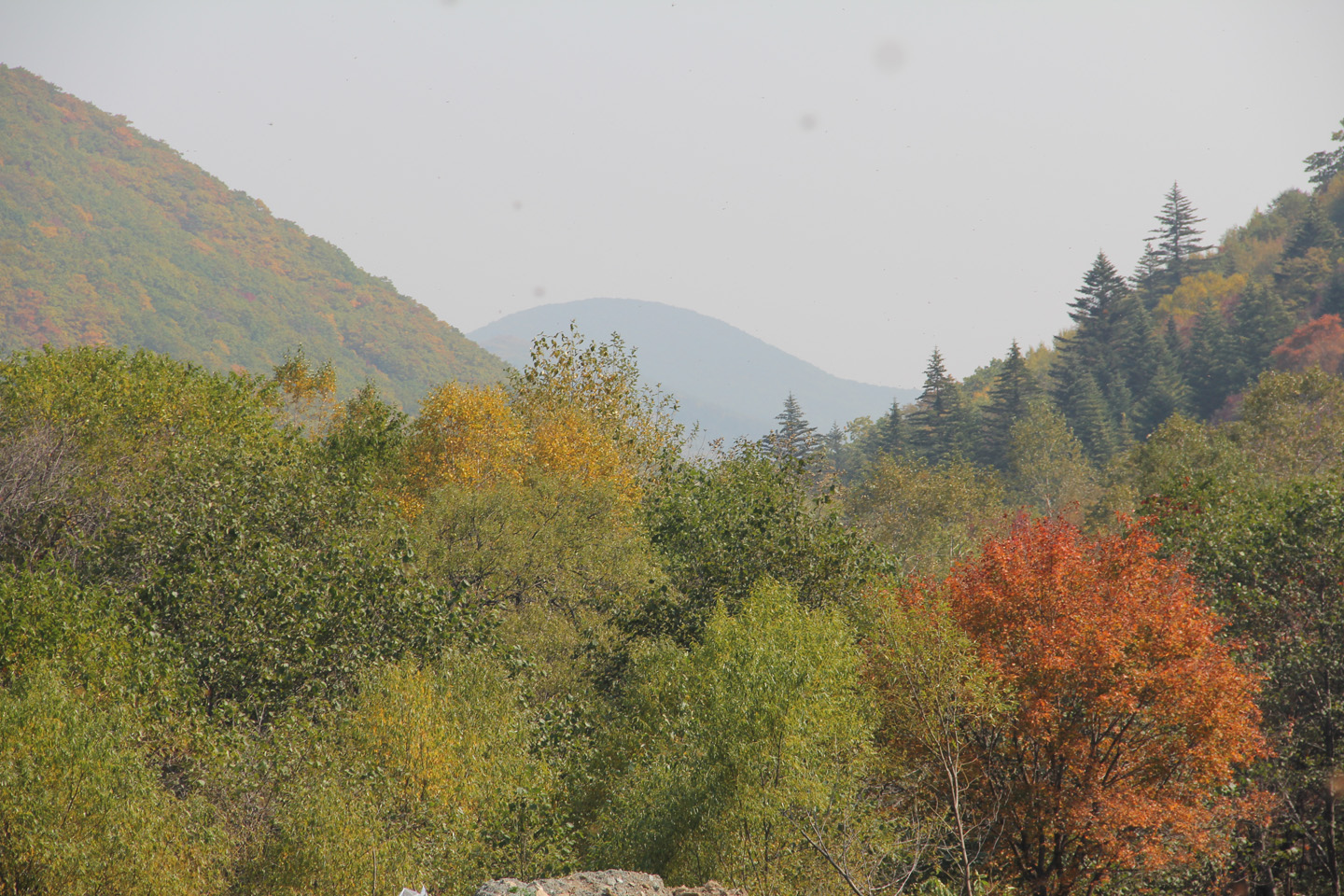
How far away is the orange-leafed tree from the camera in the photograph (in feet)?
68.9

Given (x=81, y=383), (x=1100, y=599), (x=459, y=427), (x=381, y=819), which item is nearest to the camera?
(x=381, y=819)

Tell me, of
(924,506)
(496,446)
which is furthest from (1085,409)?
(496,446)

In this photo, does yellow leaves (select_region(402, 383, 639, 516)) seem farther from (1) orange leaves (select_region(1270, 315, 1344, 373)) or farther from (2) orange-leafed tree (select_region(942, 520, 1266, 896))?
(1) orange leaves (select_region(1270, 315, 1344, 373))

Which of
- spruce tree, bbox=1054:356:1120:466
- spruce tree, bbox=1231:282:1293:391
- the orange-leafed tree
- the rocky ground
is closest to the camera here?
the rocky ground

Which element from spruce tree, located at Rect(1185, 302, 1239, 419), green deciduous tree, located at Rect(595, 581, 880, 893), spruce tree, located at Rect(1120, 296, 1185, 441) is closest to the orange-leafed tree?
green deciduous tree, located at Rect(595, 581, 880, 893)

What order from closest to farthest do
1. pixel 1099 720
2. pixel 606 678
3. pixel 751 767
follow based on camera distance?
1. pixel 751 767
2. pixel 1099 720
3. pixel 606 678

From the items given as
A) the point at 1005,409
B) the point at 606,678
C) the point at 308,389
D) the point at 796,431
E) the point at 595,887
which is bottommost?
the point at 606,678

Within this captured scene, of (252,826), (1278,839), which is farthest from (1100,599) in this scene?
(252,826)

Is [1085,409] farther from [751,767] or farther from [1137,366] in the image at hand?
[751,767]

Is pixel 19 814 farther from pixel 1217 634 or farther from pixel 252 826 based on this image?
pixel 1217 634

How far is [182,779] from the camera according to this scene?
17.3 metres

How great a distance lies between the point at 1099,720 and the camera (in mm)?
21938

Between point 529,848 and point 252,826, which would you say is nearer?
point 252,826

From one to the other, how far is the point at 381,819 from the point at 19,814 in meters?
5.47
